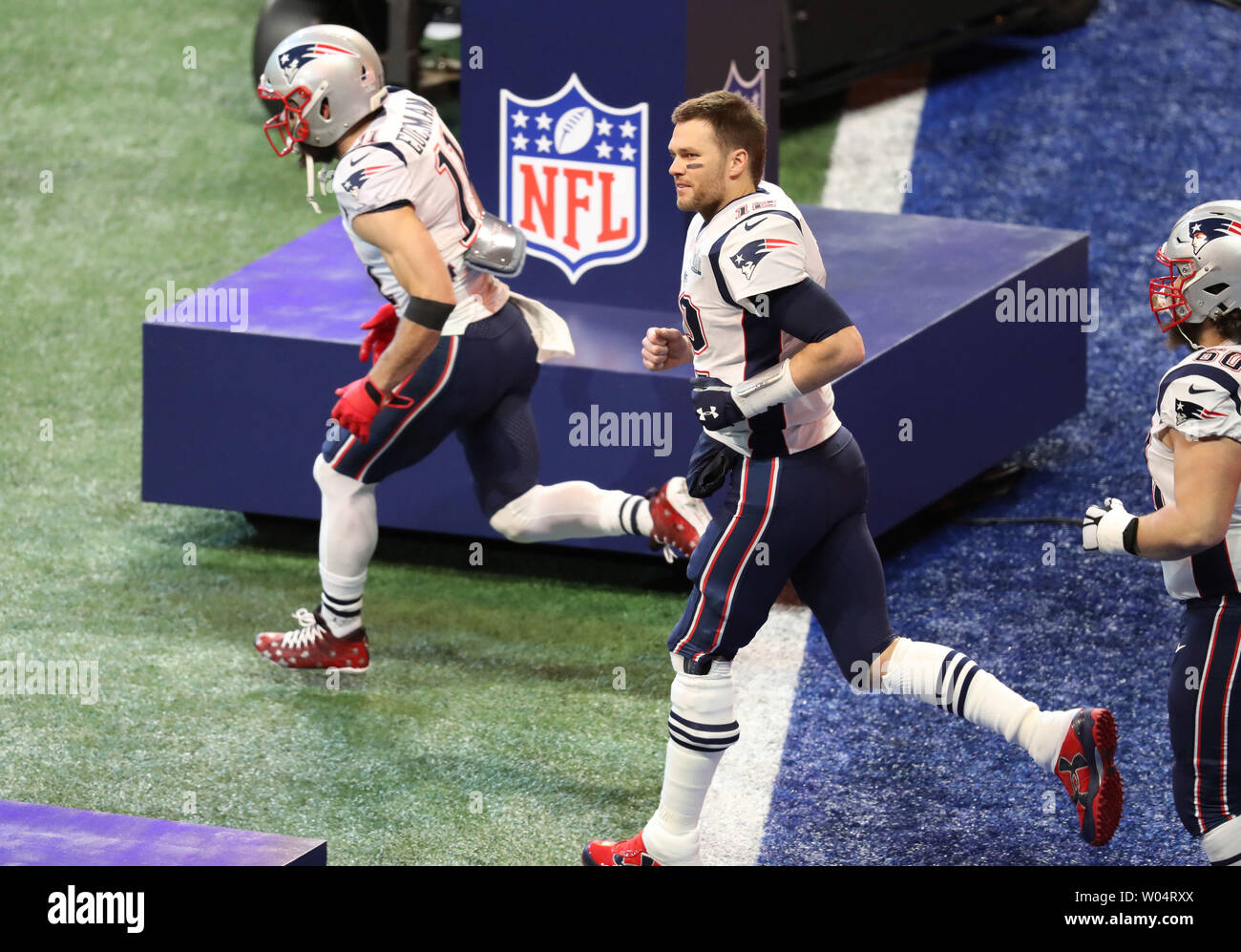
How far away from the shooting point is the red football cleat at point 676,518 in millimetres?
5691

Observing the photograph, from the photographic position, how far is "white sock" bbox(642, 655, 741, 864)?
4516 millimetres

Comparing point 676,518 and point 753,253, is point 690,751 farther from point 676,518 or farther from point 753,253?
point 676,518

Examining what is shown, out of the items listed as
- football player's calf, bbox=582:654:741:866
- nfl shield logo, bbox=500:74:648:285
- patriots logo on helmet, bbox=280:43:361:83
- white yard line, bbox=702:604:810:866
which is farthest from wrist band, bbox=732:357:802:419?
nfl shield logo, bbox=500:74:648:285

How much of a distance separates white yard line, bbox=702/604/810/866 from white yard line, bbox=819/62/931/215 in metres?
4.16

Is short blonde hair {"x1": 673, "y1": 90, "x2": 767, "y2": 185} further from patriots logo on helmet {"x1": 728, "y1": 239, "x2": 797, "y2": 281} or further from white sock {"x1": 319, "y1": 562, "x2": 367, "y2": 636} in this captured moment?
white sock {"x1": 319, "y1": 562, "x2": 367, "y2": 636}

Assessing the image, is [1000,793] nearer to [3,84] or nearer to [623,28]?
[623,28]

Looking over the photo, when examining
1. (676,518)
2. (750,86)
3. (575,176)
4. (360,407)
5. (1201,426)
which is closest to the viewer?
(1201,426)

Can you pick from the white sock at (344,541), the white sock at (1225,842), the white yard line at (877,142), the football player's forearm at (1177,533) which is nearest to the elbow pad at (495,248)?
the white sock at (344,541)

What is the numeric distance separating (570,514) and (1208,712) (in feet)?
7.15

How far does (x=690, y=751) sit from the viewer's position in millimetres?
4520

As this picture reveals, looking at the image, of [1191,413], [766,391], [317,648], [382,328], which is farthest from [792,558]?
[317,648]

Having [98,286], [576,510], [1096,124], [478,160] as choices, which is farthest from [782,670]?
[1096,124]

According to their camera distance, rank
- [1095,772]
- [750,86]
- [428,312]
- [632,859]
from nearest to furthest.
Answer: [1095,772] < [632,859] < [428,312] < [750,86]

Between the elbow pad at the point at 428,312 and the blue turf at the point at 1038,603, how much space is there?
1488 millimetres
